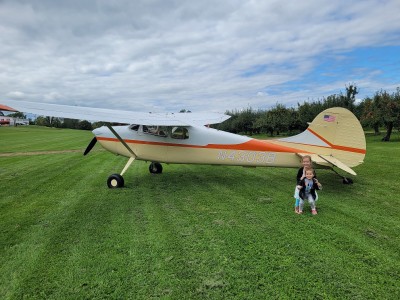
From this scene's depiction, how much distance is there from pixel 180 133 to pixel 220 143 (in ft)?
4.47

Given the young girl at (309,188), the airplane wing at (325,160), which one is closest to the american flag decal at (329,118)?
the airplane wing at (325,160)

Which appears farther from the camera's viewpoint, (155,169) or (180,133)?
(155,169)

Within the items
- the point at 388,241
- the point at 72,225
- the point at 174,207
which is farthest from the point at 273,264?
the point at 72,225

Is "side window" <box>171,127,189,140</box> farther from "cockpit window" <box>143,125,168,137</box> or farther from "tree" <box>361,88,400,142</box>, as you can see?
"tree" <box>361,88,400,142</box>

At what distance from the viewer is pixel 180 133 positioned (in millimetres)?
9383

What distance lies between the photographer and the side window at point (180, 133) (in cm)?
937

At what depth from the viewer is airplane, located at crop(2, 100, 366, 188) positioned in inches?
320

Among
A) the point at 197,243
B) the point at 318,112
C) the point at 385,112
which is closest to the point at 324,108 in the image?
the point at 318,112

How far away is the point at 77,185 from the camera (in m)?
9.06

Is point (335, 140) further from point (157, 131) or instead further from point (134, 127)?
point (134, 127)

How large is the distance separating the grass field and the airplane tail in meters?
0.90

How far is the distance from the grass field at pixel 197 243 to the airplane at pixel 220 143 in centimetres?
87

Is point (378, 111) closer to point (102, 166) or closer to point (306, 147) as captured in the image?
point (306, 147)

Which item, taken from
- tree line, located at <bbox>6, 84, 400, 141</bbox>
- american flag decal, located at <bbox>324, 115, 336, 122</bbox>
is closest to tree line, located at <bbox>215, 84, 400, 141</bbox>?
tree line, located at <bbox>6, 84, 400, 141</bbox>
